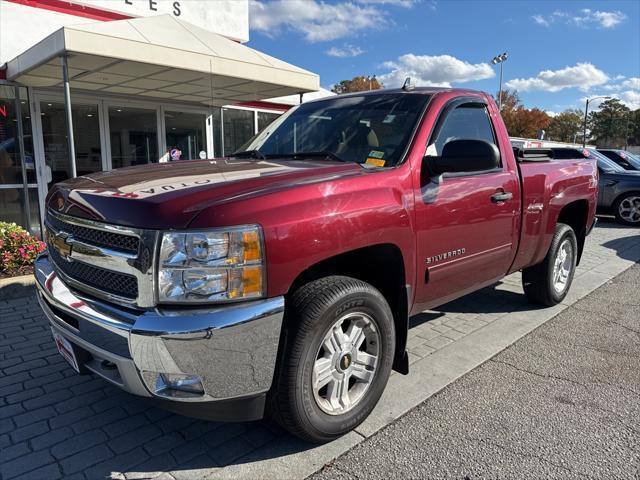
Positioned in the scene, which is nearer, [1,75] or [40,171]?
[1,75]

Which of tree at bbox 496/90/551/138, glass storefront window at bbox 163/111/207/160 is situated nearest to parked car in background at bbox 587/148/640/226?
glass storefront window at bbox 163/111/207/160

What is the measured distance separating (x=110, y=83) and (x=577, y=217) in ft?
25.0

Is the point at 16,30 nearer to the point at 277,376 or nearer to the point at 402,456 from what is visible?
the point at 277,376

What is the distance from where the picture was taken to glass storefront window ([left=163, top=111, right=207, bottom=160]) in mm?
10828

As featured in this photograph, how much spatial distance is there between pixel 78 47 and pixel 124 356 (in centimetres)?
504

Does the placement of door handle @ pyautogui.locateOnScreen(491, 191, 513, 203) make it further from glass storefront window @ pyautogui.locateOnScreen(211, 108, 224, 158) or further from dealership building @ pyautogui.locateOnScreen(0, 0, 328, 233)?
glass storefront window @ pyautogui.locateOnScreen(211, 108, 224, 158)

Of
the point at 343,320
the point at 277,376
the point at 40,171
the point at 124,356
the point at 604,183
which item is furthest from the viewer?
the point at 604,183

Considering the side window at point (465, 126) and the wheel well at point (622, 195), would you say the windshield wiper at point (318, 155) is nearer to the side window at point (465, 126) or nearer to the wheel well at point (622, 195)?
the side window at point (465, 126)

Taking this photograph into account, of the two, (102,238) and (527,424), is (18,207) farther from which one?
(527,424)

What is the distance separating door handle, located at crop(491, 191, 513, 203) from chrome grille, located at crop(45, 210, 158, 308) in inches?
99.5

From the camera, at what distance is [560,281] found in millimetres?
5184

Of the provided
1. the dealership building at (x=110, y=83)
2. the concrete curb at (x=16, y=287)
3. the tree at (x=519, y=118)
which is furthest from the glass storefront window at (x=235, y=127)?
the tree at (x=519, y=118)

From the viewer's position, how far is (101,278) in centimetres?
244

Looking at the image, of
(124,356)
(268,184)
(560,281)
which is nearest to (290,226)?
(268,184)
